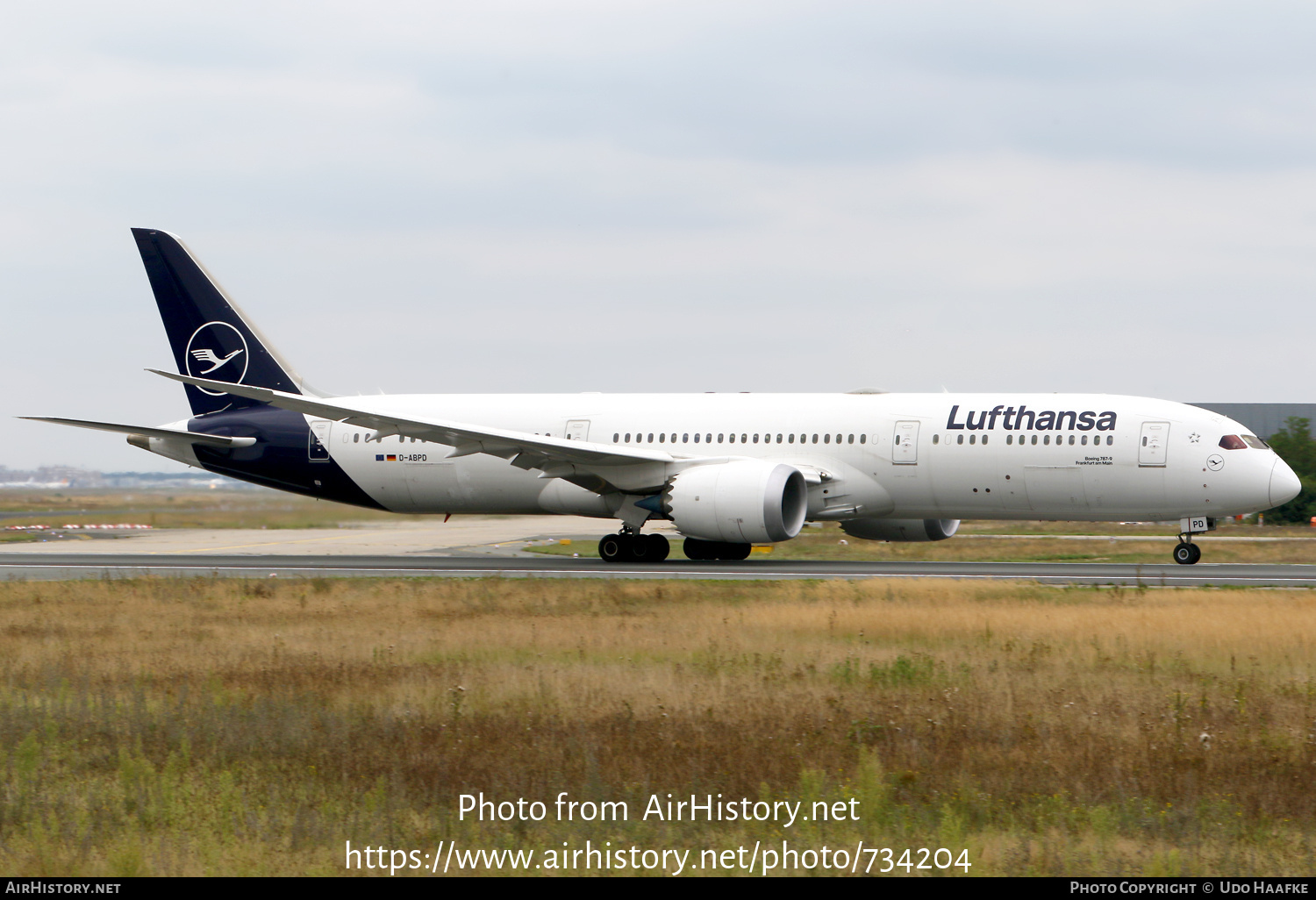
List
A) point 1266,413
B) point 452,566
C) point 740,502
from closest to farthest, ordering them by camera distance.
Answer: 1. point 740,502
2. point 452,566
3. point 1266,413

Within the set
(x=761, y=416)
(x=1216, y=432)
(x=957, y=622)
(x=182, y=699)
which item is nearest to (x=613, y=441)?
(x=761, y=416)

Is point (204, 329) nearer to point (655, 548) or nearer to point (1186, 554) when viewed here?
point (655, 548)

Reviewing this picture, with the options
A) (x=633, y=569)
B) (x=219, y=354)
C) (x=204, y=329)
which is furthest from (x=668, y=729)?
(x=204, y=329)

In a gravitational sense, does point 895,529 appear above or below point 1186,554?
above

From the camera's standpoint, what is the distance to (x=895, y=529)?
99.5 ft

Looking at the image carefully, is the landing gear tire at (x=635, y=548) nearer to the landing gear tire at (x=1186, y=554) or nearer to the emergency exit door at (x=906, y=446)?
the emergency exit door at (x=906, y=446)

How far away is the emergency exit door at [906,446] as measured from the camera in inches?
1093

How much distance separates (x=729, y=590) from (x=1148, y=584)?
6.88 m

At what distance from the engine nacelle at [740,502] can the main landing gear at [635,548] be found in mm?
1637

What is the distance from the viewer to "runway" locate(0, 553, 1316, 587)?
24.0 m

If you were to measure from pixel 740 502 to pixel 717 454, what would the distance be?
3.28 metres

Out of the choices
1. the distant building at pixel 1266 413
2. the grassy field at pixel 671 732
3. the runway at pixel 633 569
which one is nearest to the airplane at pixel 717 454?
the runway at pixel 633 569

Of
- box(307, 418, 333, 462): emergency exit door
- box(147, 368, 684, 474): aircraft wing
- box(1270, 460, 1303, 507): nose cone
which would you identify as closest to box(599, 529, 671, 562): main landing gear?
box(147, 368, 684, 474): aircraft wing

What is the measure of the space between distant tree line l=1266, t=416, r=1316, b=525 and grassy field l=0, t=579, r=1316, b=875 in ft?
133
